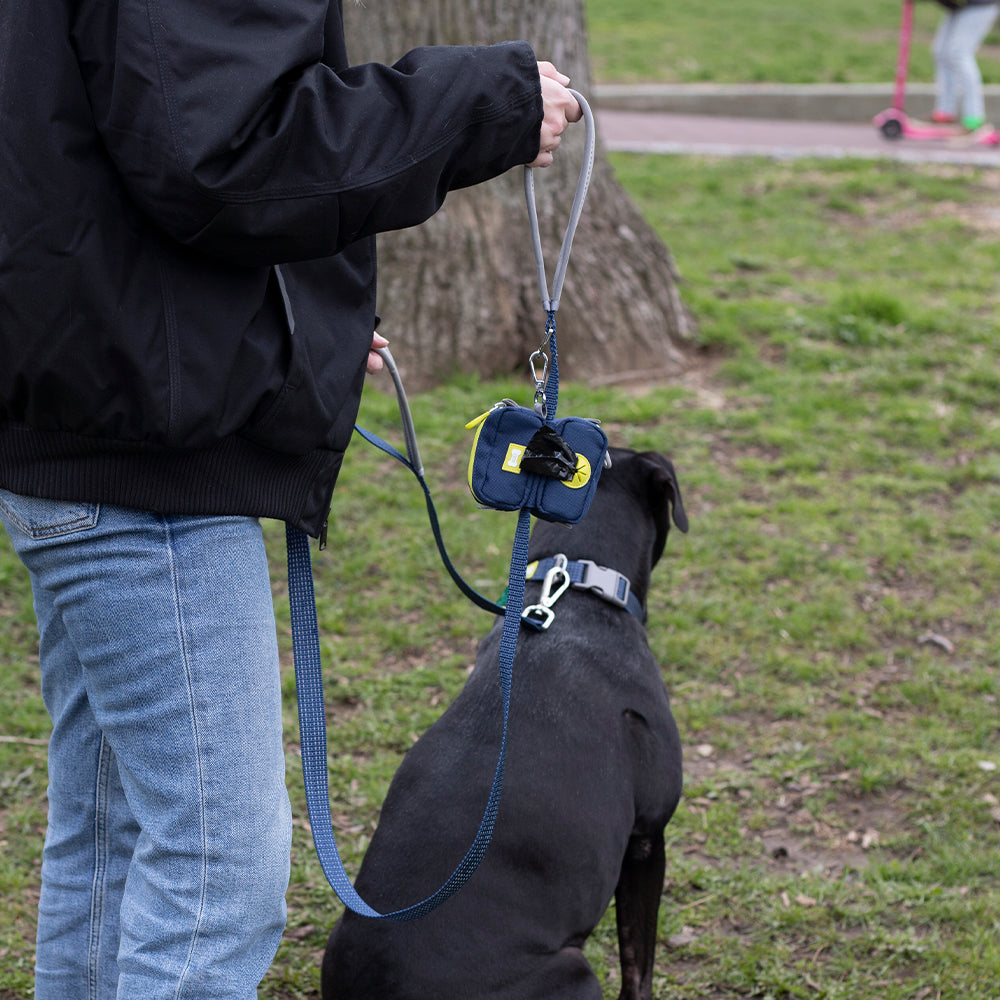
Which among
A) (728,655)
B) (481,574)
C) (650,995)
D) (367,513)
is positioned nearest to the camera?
(650,995)

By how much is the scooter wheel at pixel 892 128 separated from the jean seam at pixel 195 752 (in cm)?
1104

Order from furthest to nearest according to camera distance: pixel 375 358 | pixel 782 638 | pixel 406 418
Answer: pixel 782 638
pixel 406 418
pixel 375 358

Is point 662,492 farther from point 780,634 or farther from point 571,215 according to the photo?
point 780,634

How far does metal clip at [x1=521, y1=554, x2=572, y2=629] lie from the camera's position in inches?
103

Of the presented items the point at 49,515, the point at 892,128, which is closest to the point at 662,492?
the point at 49,515

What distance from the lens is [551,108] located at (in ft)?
5.87

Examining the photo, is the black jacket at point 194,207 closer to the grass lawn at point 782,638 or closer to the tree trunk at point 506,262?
the grass lawn at point 782,638

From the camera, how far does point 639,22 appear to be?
17375 mm

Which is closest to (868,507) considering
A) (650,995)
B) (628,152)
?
(650,995)

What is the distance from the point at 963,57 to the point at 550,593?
32.8 ft

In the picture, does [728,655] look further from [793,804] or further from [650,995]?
[650,995]

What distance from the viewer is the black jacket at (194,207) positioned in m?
1.46

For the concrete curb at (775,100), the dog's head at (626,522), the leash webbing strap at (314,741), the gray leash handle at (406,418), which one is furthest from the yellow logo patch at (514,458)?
the concrete curb at (775,100)

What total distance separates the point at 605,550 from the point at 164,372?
5.07 feet
